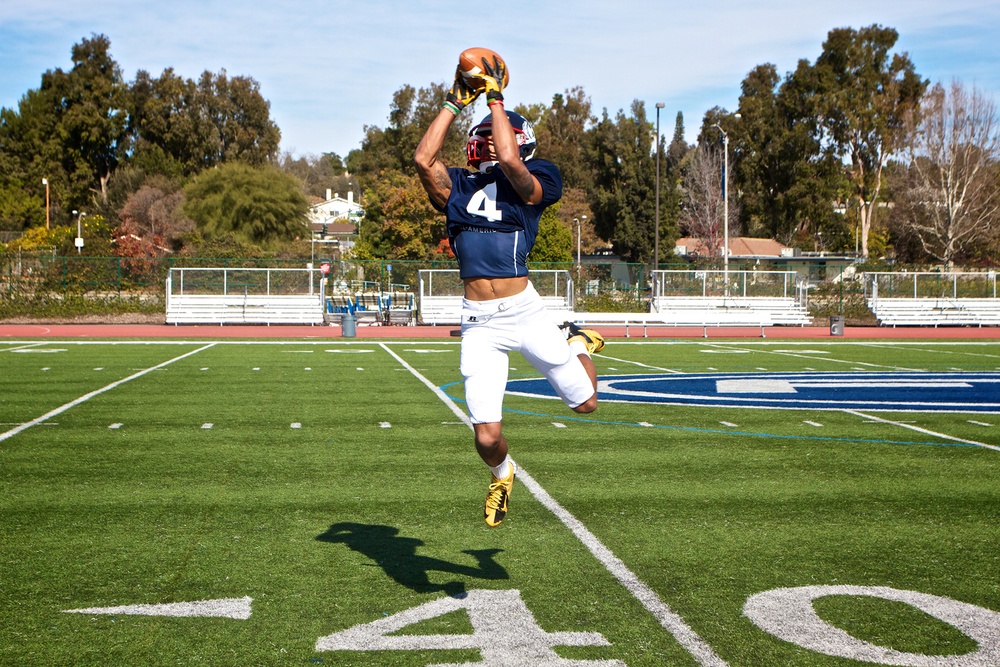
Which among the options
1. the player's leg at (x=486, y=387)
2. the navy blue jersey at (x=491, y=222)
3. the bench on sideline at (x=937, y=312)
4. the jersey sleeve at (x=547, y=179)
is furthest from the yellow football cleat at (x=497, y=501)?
the bench on sideline at (x=937, y=312)

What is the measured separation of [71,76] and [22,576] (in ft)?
260

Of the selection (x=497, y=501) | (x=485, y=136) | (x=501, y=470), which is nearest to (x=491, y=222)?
(x=485, y=136)

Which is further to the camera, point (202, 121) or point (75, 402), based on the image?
point (202, 121)

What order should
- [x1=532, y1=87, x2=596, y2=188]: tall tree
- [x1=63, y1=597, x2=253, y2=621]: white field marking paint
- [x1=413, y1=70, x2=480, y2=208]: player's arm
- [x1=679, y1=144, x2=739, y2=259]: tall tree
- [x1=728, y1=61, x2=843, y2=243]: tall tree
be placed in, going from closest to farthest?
[x1=63, y1=597, x2=253, y2=621]: white field marking paint → [x1=413, y1=70, x2=480, y2=208]: player's arm → [x1=728, y1=61, x2=843, y2=243]: tall tree → [x1=679, y1=144, x2=739, y2=259]: tall tree → [x1=532, y1=87, x2=596, y2=188]: tall tree

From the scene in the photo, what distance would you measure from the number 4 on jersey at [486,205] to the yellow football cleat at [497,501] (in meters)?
1.41

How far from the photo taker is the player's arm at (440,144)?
17.0ft

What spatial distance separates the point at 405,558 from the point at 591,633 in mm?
1552

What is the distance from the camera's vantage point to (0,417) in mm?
11156

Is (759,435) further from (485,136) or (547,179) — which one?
(485,136)

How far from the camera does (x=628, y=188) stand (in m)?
68.2

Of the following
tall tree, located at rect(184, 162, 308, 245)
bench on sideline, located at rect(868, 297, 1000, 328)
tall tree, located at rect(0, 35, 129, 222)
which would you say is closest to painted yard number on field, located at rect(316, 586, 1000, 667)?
bench on sideline, located at rect(868, 297, 1000, 328)

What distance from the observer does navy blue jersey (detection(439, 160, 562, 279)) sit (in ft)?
17.2

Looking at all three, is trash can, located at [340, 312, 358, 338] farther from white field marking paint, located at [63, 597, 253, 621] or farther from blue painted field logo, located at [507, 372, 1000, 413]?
white field marking paint, located at [63, 597, 253, 621]

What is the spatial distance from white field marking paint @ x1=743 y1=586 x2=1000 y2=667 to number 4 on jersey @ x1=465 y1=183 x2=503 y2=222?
94.0 inches
